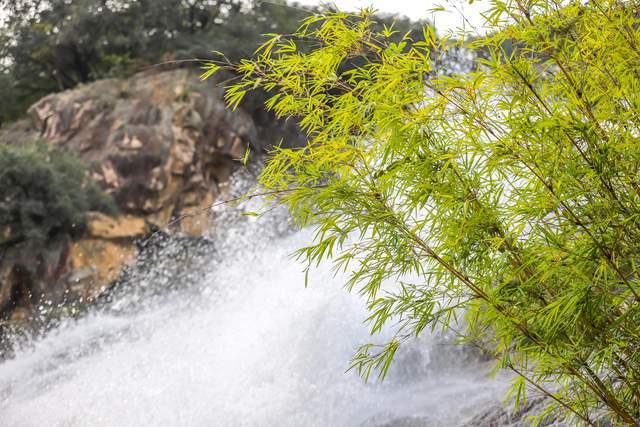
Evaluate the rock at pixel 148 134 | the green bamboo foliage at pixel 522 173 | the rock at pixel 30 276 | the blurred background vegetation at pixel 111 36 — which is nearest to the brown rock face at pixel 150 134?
the rock at pixel 148 134

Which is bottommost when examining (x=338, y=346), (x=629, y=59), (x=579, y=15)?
(x=338, y=346)

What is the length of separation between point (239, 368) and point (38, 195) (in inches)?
157

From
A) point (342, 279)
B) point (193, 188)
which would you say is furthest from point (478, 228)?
point (193, 188)

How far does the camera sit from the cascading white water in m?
3.30

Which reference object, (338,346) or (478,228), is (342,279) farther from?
(478,228)

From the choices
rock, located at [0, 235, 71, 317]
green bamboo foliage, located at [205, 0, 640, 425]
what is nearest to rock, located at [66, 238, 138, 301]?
rock, located at [0, 235, 71, 317]

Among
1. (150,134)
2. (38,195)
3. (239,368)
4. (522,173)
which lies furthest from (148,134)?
(522,173)

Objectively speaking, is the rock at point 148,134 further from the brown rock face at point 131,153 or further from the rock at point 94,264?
the rock at point 94,264

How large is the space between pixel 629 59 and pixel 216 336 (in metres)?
4.12

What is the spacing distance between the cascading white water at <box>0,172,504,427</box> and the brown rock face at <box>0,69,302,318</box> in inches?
35.8

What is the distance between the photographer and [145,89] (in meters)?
8.53

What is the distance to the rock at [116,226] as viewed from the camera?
7312 mm

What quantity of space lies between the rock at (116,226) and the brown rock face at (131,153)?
0.04ft

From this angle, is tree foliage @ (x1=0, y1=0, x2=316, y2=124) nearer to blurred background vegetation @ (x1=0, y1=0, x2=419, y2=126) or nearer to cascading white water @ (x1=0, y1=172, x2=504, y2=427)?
blurred background vegetation @ (x1=0, y1=0, x2=419, y2=126)
